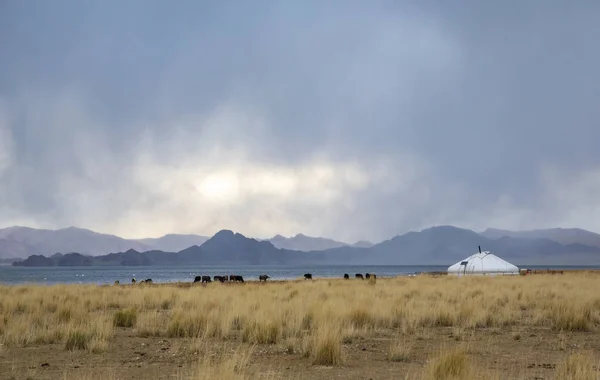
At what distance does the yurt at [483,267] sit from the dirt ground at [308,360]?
51.8 metres

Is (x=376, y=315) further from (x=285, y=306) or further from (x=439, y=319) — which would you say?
(x=285, y=306)

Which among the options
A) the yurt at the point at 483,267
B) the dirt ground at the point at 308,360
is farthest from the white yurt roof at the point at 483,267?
the dirt ground at the point at 308,360

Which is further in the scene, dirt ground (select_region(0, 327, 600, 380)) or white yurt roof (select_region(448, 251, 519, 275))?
white yurt roof (select_region(448, 251, 519, 275))

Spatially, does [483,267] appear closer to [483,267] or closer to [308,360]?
[483,267]

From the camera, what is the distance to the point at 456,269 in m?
67.7

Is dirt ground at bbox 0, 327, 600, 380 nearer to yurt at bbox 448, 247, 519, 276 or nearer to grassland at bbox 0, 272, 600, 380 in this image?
grassland at bbox 0, 272, 600, 380

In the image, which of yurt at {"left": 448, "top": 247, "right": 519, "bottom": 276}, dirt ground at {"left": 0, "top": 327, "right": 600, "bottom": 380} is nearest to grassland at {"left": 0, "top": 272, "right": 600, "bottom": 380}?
dirt ground at {"left": 0, "top": 327, "right": 600, "bottom": 380}

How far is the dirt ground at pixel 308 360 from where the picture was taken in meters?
9.31

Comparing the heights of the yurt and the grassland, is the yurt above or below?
above

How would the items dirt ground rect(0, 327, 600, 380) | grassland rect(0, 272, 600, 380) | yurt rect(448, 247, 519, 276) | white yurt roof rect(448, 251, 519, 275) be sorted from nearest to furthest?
grassland rect(0, 272, 600, 380) → dirt ground rect(0, 327, 600, 380) → yurt rect(448, 247, 519, 276) → white yurt roof rect(448, 251, 519, 275)

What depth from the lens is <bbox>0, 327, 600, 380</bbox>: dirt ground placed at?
931cm

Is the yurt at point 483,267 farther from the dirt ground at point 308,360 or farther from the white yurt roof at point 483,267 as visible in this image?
the dirt ground at point 308,360

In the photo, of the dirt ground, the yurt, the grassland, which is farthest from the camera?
the yurt

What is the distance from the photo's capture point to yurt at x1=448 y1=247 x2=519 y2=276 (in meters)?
64.6
